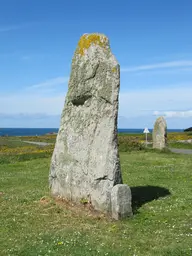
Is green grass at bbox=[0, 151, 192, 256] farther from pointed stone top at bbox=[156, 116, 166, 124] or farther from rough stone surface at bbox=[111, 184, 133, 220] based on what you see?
pointed stone top at bbox=[156, 116, 166, 124]

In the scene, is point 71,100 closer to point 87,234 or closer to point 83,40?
point 83,40

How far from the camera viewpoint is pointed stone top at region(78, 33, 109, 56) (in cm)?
1459

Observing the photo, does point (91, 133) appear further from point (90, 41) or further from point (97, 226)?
point (97, 226)

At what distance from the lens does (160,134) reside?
44562 mm

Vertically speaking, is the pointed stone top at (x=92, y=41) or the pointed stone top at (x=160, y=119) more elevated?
the pointed stone top at (x=92, y=41)

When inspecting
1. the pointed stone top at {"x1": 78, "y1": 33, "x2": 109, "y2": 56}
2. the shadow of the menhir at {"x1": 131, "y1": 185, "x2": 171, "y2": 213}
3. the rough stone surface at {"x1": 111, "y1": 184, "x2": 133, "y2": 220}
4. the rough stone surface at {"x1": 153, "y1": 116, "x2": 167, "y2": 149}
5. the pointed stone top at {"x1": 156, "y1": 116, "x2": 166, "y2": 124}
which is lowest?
the shadow of the menhir at {"x1": 131, "y1": 185, "x2": 171, "y2": 213}

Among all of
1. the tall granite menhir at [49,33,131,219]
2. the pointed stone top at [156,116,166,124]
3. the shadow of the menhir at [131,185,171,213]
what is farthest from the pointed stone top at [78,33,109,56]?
the pointed stone top at [156,116,166,124]

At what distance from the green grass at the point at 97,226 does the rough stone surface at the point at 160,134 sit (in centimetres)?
2447

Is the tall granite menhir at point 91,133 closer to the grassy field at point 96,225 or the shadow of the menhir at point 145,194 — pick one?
the grassy field at point 96,225

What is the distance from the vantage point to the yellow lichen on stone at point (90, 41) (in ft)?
47.9

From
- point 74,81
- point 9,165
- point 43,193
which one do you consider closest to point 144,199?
point 43,193

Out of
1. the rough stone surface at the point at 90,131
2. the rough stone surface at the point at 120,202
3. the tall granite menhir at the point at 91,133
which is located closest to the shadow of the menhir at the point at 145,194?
the rough stone surface at the point at 120,202

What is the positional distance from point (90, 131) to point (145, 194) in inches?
178

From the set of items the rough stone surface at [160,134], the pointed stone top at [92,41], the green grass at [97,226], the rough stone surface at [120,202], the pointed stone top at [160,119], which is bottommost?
the green grass at [97,226]
